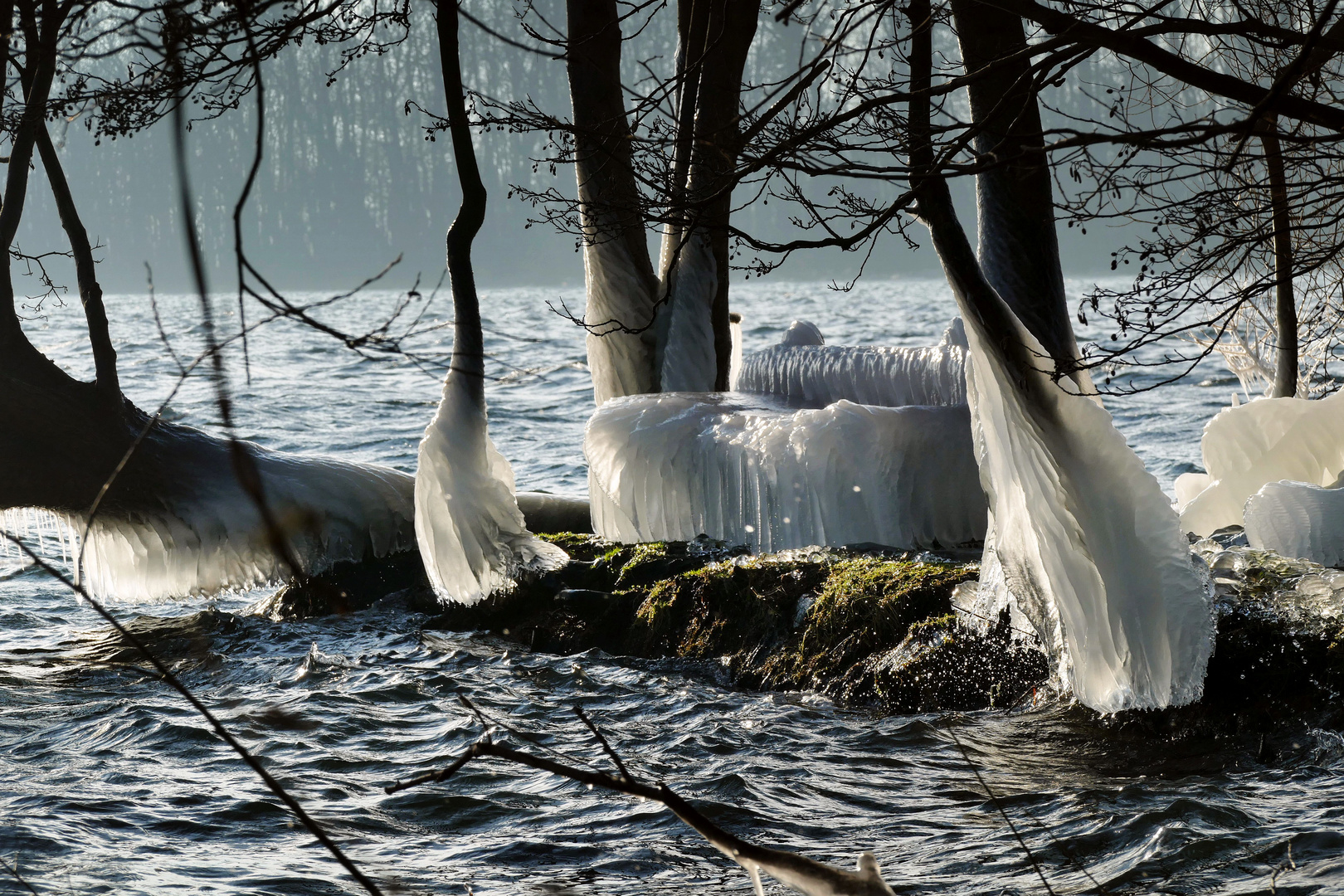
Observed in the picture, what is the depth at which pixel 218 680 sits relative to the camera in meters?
7.43

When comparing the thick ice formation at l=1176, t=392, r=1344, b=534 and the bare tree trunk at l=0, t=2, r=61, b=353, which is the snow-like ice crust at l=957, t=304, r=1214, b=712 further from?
the bare tree trunk at l=0, t=2, r=61, b=353

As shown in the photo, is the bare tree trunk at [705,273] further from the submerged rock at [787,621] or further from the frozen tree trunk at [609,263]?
the submerged rock at [787,621]

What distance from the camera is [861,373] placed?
9.80 metres

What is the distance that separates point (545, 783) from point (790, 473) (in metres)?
3.30

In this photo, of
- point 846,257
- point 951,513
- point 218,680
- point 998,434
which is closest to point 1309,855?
point 998,434

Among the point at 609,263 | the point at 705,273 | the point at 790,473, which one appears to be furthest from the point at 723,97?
the point at 790,473

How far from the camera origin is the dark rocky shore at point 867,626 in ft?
18.0

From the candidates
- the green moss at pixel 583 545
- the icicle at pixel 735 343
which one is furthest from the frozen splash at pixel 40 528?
the icicle at pixel 735 343

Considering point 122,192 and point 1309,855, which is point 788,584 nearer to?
point 1309,855

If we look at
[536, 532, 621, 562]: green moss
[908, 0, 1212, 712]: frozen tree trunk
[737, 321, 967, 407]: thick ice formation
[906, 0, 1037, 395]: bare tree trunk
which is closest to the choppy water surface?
[908, 0, 1212, 712]: frozen tree trunk

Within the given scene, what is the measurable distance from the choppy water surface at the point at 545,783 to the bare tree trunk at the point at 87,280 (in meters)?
1.60

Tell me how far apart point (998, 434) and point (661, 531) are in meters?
3.64

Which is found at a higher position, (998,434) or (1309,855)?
(998,434)

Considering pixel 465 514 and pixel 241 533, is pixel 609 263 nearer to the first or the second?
pixel 465 514
